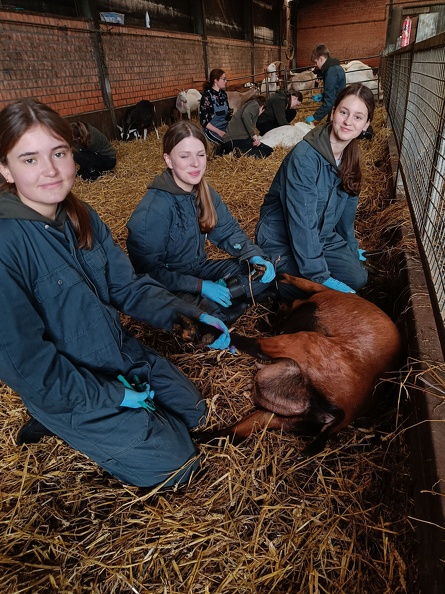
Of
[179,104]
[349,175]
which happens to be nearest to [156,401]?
[349,175]

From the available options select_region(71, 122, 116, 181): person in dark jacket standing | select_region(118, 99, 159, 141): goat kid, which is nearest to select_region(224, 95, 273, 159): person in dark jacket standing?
select_region(71, 122, 116, 181): person in dark jacket standing

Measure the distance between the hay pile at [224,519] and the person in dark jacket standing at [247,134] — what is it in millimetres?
5961

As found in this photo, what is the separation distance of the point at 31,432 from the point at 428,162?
3.30 metres

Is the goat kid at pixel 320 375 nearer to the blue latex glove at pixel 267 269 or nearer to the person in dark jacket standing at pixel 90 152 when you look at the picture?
the blue latex glove at pixel 267 269

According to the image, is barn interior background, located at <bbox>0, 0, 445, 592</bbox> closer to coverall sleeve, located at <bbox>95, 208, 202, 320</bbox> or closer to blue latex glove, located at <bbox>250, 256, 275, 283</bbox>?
blue latex glove, located at <bbox>250, 256, 275, 283</bbox>

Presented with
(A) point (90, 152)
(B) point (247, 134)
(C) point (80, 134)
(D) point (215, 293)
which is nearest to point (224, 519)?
(D) point (215, 293)

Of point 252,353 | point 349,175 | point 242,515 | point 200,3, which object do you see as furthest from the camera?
point 200,3

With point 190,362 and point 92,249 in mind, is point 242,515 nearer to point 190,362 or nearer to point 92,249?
point 190,362

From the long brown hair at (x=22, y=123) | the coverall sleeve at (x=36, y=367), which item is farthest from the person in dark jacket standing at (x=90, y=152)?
the coverall sleeve at (x=36, y=367)

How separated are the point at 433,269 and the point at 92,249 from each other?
2096 mm

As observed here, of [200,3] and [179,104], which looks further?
[200,3]

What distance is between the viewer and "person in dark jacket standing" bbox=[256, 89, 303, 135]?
330 inches

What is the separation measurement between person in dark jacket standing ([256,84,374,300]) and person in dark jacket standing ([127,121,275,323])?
320 millimetres

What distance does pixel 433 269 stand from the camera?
8.25ft
